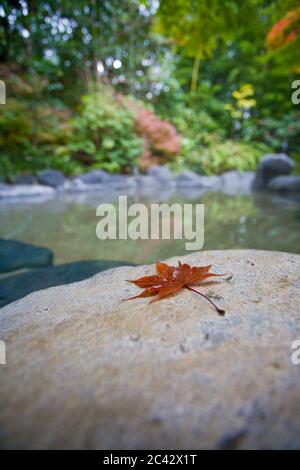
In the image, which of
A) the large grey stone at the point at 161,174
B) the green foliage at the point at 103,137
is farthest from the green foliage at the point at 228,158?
the green foliage at the point at 103,137

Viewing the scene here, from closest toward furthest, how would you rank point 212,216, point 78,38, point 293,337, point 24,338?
point 293,337 < point 24,338 < point 212,216 < point 78,38

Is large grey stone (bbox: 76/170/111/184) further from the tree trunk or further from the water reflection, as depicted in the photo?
the tree trunk

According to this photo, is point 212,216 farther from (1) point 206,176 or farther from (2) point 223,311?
(1) point 206,176

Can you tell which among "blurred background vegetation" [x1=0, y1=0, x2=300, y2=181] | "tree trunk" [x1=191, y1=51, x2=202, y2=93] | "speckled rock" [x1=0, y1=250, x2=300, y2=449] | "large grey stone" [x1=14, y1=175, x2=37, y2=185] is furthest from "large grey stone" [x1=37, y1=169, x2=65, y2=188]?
"tree trunk" [x1=191, y1=51, x2=202, y2=93]

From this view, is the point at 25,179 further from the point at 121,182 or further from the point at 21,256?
the point at 21,256

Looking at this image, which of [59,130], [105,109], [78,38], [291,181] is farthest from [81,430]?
[78,38]

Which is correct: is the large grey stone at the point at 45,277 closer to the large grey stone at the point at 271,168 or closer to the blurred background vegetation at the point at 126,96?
the blurred background vegetation at the point at 126,96
